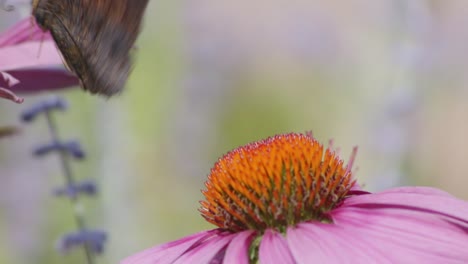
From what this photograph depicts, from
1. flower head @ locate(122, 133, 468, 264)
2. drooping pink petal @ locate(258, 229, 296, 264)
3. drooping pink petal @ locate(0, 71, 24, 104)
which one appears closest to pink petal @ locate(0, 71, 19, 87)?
drooping pink petal @ locate(0, 71, 24, 104)

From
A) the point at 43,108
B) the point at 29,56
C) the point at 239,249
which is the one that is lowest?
the point at 239,249

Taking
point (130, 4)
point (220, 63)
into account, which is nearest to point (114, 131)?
point (130, 4)

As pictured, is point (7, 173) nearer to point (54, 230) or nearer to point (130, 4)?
point (54, 230)

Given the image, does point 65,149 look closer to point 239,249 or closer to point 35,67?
point 35,67

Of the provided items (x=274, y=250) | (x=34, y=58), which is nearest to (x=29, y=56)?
(x=34, y=58)

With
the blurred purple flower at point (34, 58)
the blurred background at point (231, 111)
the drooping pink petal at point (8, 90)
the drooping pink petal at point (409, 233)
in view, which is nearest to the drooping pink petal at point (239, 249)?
the drooping pink petal at point (409, 233)

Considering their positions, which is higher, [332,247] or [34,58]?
[34,58]

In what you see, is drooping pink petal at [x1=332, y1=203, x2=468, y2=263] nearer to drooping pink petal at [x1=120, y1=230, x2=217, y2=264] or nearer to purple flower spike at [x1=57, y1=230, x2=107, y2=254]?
drooping pink petal at [x1=120, y1=230, x2=217, y2=264]

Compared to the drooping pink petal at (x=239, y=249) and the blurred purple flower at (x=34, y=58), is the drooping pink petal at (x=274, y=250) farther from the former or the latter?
the blurred purple flower at (x=34, y=58)
